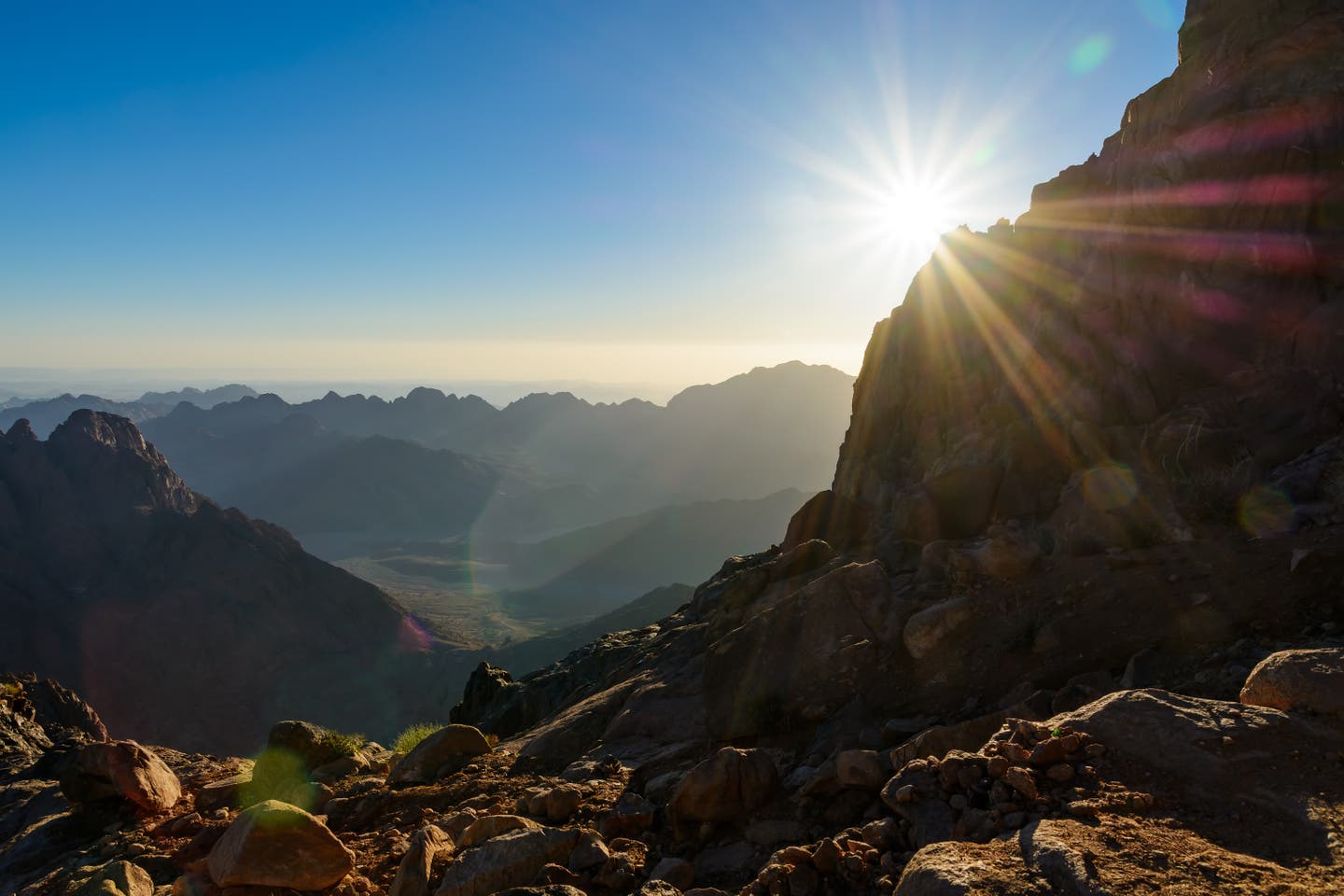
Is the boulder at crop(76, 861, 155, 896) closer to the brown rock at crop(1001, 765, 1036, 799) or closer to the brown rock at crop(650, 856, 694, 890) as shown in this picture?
the brown rock at crop(650, 856, 694, 890)

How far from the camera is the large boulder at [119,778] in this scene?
11.6 metres

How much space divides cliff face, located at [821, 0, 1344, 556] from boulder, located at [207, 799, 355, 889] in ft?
43.4

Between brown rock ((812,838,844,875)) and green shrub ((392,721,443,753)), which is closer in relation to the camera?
brown rock ((812,838,844,875))

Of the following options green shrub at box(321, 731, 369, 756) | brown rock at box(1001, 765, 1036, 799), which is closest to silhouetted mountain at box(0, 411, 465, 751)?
green shrub at box(321, 731, 369, 756)

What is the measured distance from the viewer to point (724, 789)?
811 centimetres

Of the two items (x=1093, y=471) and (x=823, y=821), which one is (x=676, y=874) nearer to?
(x=823, y=821)

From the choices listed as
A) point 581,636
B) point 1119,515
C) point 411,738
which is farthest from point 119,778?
point 581,636

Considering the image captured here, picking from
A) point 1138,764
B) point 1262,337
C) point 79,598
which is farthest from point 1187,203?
point 79,598

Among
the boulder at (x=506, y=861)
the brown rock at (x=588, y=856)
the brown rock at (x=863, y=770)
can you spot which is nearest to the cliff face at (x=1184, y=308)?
the brown rock at (x=863, y=770)

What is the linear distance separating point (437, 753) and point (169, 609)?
129 meters

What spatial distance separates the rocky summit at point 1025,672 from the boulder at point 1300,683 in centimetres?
3

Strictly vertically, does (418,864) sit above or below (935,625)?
below

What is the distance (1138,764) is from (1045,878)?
1774 mm

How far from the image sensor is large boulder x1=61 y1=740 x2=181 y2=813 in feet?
38.2
